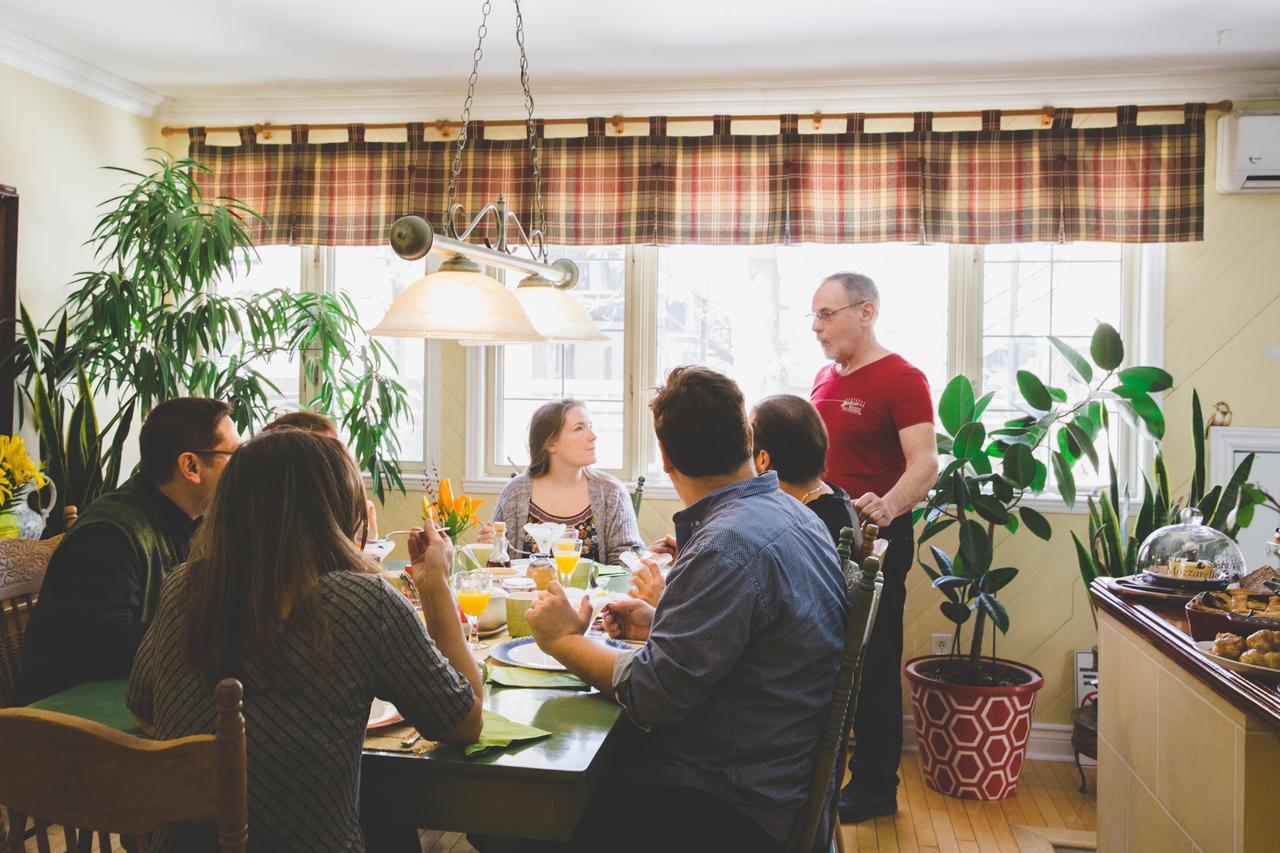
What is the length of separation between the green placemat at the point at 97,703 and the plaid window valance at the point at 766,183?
273 centimetres

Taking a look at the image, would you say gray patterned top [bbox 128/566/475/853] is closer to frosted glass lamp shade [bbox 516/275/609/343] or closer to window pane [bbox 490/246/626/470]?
frosted glass lamp shade [bbox 516/275/609/343]

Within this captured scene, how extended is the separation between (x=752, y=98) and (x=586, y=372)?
4.22ft

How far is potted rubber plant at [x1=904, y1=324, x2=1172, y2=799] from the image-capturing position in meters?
3.60

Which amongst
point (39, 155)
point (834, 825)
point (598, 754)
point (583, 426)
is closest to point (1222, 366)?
point (583, 426)

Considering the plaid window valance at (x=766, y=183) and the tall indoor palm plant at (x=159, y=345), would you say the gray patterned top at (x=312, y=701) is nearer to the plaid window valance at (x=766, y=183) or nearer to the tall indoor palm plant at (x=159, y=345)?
the tall indoor palm plant at (x=159, y=345)

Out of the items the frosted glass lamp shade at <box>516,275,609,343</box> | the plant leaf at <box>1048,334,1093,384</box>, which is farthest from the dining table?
the plant leaf at <box>1048,334,1093,384</box>

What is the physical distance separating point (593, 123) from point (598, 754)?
3149 mm

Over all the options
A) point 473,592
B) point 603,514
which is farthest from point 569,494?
point 473,592

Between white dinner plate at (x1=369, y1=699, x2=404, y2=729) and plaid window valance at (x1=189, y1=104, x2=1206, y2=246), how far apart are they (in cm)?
277

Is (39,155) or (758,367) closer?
(39,155)

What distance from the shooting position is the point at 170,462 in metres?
2.22

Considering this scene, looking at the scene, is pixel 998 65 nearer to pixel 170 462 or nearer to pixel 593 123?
pixel 593 123

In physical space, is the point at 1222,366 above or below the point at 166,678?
above

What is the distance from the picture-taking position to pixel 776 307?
4.30 metres
